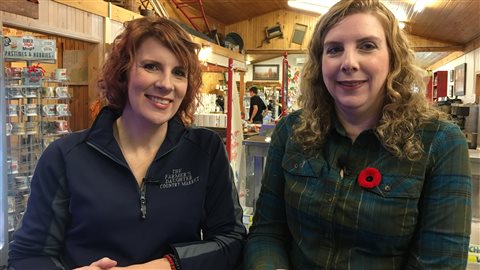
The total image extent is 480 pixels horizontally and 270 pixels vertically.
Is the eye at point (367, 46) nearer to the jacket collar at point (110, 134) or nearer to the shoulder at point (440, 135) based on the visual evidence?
the shoulder at point (440, 135)

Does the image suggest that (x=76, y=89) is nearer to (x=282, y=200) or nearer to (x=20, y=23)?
(x=20, y=23)

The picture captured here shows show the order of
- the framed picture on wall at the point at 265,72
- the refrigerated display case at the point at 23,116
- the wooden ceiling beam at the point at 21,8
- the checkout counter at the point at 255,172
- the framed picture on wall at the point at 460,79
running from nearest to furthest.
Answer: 1. the checkout counter at the point at 255,172
2. the wooden ceiling beam at the point at 21,8
3. the refrigerated display case at the point at 23,116
4. the framed picture on wall at the point at 460,79
5. the framed picture on wall at the point at 265,72

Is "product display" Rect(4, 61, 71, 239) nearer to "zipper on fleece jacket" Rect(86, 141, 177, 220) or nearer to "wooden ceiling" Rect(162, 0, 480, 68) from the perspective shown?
"zipper on fleece jacket" Rect(86, 141, 177, 220)

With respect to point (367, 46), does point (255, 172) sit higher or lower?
lower

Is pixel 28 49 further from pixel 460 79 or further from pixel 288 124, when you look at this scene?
pixel 460 79

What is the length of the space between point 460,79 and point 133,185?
1163 centimetres

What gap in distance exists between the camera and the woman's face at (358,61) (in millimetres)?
1307

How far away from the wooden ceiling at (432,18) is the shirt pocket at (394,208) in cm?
533

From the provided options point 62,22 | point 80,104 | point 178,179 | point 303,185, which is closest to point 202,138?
point 178,179

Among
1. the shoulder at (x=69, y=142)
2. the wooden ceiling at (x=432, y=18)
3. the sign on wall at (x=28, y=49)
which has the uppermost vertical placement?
the wooden ceiling at (x=432, y=18)

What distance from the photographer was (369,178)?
1.30m

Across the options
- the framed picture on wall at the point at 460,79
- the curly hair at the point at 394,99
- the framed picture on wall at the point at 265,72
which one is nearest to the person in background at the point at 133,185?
the curly hair at the point at 394,99

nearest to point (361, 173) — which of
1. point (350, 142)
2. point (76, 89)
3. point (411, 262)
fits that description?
point (350, 142)

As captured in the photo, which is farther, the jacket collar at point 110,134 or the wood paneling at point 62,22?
the wood paneling at point 62,22
